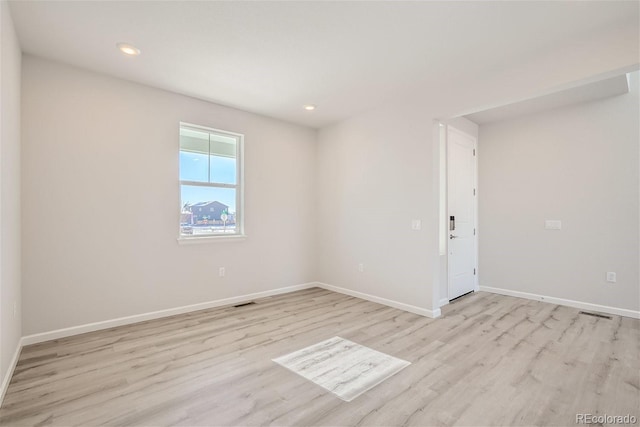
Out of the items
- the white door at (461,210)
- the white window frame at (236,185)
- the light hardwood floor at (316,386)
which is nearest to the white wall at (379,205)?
the light hardwood floor at (316,386)

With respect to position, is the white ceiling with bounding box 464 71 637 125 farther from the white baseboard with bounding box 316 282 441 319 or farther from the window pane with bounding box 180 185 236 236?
the window pane with bounding box 180 185 236 236

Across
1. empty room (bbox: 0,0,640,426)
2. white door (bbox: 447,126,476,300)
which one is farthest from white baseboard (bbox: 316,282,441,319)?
white door (bbox: 447,126,476,300)

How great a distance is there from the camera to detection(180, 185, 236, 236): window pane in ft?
12.7

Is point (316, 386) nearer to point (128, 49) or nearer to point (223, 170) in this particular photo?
point (223, 170)

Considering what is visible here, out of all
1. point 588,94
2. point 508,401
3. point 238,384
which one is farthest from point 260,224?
point 588,94

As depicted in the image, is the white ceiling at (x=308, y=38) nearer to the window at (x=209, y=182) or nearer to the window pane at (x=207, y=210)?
the window at (x=209, y=182)

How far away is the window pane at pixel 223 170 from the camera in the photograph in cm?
414

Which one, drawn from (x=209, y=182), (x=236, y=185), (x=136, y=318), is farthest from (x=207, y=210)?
(x=136, y=318)

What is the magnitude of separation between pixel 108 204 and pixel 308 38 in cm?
267

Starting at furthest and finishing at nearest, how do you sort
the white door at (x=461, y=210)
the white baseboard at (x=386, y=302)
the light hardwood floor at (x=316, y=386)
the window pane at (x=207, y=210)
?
the white door at (x=461, y=210) → the window pane at (x=207, y=210) → the white baseboard at (x=386, y=302) → the light hardwood floor at (x=316, y=386)

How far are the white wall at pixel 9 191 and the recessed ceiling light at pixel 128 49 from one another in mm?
702

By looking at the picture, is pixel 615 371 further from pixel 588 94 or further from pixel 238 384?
pixel 588 94

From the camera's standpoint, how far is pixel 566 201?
13.7 ft

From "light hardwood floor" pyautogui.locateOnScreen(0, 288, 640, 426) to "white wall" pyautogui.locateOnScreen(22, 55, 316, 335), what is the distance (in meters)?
0.39
